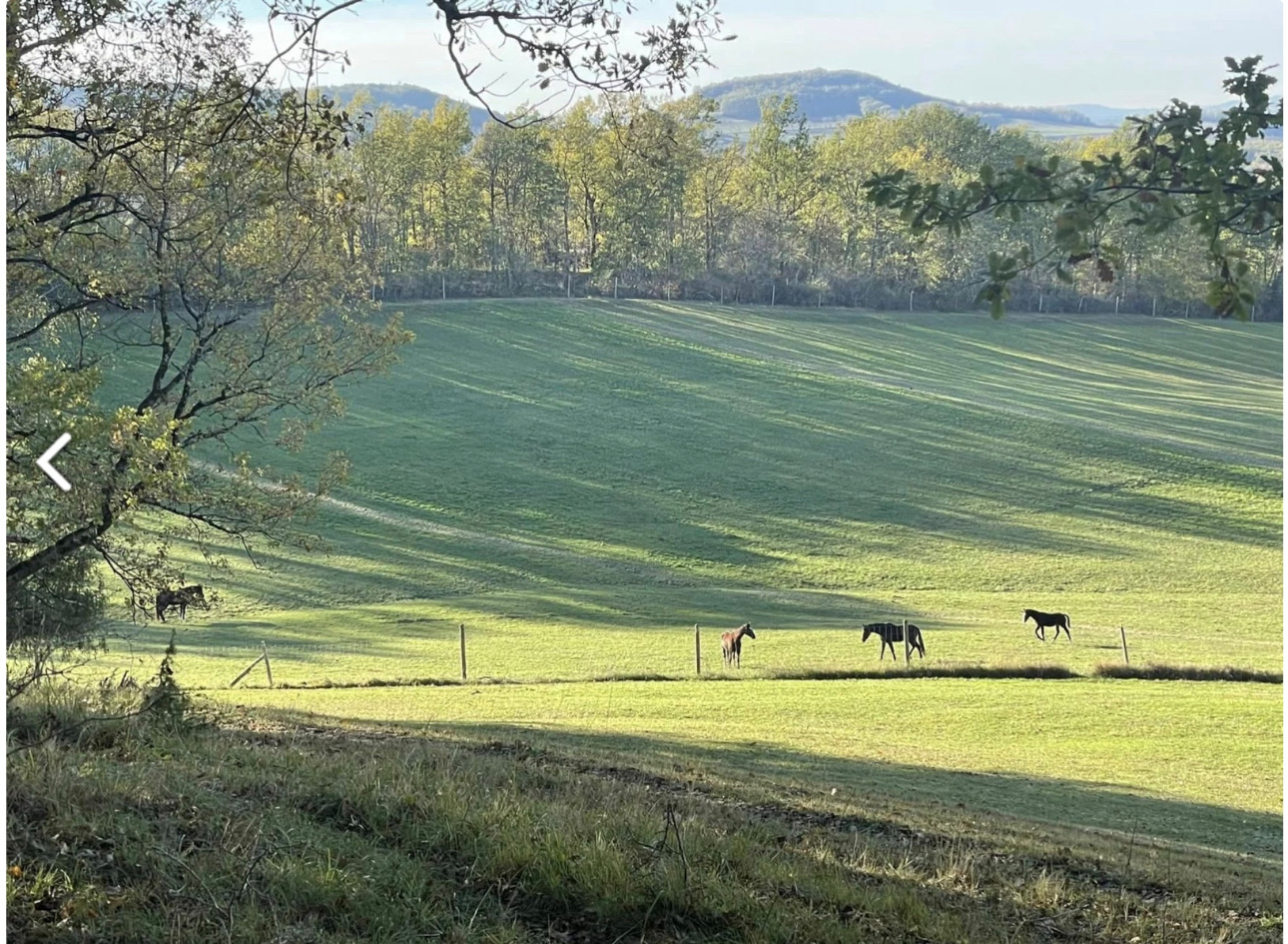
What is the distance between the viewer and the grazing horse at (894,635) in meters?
26.2

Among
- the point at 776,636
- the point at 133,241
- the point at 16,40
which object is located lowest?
the point at 776,636

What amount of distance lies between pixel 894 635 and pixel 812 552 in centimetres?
1389

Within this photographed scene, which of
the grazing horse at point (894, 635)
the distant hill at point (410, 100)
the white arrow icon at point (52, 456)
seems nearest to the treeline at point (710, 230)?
the distant hill at point (410, 100)

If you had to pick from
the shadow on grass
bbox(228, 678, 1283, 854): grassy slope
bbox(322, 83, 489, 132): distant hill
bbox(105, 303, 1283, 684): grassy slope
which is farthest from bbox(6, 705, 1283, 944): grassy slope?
bbox(322, 83, 489, 132): distant hill

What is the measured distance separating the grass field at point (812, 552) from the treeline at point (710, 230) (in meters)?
4.59

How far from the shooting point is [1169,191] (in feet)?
15.5

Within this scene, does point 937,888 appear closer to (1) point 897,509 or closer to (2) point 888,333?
(1) point 897,509

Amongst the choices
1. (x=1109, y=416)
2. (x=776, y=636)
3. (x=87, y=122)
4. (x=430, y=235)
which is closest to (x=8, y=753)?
(x=87, y=122)

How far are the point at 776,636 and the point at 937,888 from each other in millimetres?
22815

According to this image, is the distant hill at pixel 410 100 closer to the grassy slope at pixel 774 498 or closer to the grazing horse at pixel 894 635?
the grassy slope at pixel 774 498

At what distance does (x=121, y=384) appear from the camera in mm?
55125

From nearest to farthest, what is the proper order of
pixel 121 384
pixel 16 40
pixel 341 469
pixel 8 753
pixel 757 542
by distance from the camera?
pixel 8 753, pixel 16 40, pixel 341 469, pixel 757 542, pixel 121 384

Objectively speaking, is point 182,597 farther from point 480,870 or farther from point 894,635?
point 894,635

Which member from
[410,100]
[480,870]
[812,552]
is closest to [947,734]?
[480,870]
